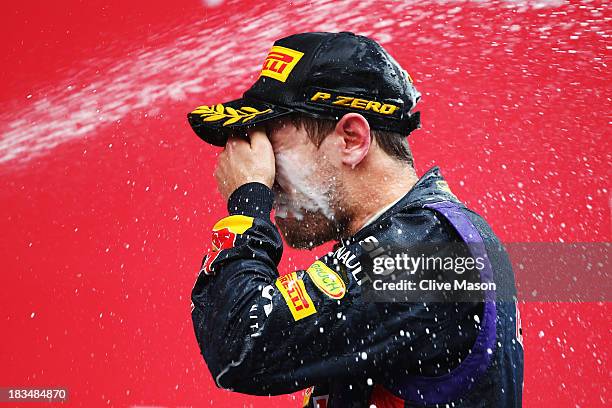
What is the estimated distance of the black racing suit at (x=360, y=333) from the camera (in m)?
1.69

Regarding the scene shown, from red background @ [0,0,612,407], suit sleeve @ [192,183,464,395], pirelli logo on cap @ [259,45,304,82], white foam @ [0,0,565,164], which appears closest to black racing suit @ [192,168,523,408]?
suit sleeve @ [192,183,464,395]

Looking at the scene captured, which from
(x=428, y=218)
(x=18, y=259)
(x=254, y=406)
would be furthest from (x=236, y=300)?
(x=18, y=259)

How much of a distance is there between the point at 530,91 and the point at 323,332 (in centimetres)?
269

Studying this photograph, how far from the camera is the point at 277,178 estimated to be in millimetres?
2066

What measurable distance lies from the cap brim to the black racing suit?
344mm

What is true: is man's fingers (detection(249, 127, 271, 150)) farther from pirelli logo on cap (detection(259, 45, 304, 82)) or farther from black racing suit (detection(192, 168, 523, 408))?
black racing suit (detection(192, 168, 523, 408))

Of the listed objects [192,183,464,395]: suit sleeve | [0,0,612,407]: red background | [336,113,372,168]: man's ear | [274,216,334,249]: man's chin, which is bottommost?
[0,0,612,407]: red background

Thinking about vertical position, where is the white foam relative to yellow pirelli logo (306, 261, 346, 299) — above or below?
below

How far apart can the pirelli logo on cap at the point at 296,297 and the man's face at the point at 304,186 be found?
1.09 feet

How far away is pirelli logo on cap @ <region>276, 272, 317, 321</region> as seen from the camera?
169 cm

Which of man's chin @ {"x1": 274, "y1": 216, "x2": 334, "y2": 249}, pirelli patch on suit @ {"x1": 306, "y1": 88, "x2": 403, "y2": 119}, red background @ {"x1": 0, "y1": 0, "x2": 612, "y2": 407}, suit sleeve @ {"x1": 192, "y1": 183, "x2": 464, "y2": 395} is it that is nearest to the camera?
suit sleeve @ {"x1": 192, "y1": 183, "x2": 464, "y2": 395}

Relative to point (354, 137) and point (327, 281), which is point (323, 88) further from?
point (327, 281)

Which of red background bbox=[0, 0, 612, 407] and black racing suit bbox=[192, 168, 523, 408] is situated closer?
black racing suit bbox=[192, 168, 523, 408]

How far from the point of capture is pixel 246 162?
1990 millimetres
